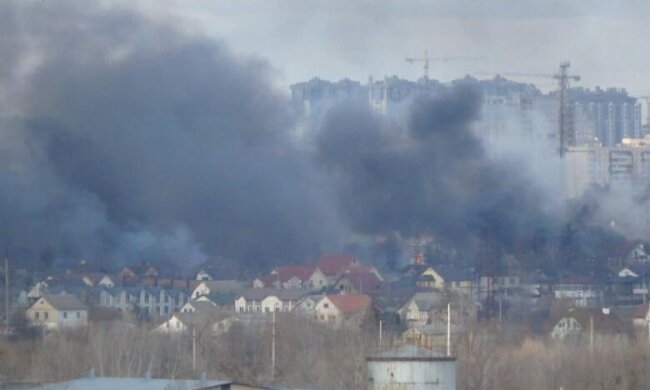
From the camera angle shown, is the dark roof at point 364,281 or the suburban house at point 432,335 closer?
the suburban house at point 432,335

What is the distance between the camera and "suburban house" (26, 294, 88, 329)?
4394 cm

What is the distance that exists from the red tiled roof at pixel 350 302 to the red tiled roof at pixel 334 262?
265 inches

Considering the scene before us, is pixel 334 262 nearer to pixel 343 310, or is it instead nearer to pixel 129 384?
pixel 343 310

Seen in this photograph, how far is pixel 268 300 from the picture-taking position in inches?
1992

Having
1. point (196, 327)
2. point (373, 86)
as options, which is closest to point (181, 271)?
point (196, 327)

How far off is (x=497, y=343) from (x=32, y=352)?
7509 mm

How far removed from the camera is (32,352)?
35.2 meters

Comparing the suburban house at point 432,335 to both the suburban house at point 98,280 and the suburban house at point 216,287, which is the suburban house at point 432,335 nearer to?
Result: the suburban house at point 216,287

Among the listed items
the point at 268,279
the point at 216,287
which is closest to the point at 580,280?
the point at 268,279

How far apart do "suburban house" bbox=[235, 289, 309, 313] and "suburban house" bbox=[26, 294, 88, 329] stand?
11.8 ft

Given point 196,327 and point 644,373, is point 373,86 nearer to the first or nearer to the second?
point 196,327

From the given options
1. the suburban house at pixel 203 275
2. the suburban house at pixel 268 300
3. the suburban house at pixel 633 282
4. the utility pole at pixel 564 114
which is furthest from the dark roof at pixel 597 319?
the utility pole at pixel 564 114

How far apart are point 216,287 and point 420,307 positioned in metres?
9.31

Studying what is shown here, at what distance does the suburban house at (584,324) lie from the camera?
41.0 meters
